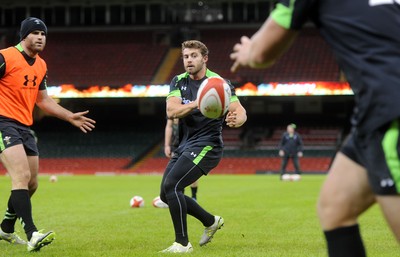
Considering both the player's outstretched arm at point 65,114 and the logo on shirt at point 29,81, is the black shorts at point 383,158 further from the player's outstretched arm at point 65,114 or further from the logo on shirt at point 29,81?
the logo on shirt at point 29,81

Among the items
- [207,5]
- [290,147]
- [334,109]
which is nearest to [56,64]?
[207,5]

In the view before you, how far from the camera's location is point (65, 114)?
855cm

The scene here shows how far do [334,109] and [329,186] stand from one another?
41.7 meters

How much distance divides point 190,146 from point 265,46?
4.81 meters

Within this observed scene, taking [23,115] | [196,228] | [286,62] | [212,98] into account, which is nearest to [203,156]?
[212,98]

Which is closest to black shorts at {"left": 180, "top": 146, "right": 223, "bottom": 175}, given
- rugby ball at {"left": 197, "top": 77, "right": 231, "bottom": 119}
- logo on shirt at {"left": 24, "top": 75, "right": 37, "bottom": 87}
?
rugby ball at {"left": 197, "top": 77, "right": 231, "bottom": 119}

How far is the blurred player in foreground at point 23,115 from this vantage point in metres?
8.05

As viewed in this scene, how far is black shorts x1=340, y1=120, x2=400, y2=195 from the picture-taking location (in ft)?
11.8

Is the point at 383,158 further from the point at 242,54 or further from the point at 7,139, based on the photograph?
the point at 7,139

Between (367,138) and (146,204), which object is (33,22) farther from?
(146,204)

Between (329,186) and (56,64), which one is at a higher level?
(329,186)

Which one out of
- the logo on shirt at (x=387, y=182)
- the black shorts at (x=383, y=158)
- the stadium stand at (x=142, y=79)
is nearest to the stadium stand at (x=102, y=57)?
the stadium stand at (x=142, y=79)

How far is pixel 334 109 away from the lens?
44.9 meters

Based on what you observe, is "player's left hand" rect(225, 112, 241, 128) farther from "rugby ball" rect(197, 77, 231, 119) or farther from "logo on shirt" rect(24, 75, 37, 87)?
"logo on shirt" rect(24, 75, 37, 87)
